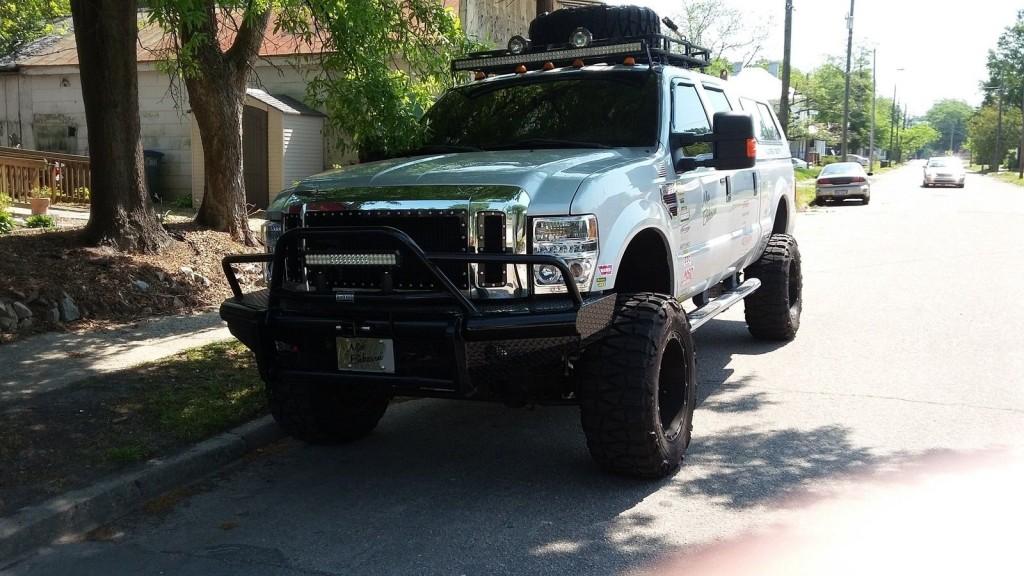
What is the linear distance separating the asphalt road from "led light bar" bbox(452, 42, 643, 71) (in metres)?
2.45

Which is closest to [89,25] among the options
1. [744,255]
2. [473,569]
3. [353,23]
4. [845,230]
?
[353,23]

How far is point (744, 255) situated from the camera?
24.3 ft

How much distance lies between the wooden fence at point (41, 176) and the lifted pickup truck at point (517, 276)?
14.7 metres

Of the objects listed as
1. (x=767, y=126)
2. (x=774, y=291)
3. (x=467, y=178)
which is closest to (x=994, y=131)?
(x=767, y=126)

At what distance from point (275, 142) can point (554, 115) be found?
15.5 m

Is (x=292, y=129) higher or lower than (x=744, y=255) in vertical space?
higher

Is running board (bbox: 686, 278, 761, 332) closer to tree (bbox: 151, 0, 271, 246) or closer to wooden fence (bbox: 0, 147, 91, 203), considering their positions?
tree (bbox: 151, 0, 271, 246)

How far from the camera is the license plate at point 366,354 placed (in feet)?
14.8

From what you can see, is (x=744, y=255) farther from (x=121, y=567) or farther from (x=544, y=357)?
(x=121, y=567)

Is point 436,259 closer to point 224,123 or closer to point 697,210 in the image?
point 697,210

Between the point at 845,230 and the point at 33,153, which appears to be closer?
the point at 33,153

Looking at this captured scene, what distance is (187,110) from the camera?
20.8 m

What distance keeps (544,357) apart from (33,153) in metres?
17.5

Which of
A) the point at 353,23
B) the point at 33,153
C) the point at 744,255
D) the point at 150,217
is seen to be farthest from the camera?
the point at 33,153
